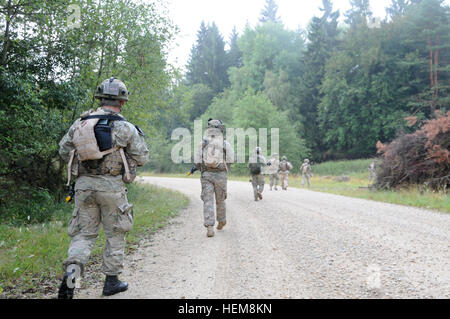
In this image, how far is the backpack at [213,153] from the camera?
646cm

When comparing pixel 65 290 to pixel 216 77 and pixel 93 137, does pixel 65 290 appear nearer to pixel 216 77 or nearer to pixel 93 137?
pixel 93 137

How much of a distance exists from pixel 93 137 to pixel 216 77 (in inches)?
2312

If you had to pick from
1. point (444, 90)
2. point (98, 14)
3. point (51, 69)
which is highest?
point (444, 90)

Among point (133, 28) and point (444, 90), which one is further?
point (444, 90)

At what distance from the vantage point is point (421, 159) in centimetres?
1319

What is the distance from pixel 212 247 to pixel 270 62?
49661mm

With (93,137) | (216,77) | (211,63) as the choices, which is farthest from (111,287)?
(211,63)

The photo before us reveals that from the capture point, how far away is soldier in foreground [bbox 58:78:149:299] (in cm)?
342

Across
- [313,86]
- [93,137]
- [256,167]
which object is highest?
[313,86]

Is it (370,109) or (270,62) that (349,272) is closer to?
(370,109)

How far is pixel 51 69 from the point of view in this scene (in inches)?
309

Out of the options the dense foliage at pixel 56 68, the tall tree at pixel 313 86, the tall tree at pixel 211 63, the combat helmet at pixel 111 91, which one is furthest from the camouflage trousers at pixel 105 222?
the tall tree at pixel 211 63
